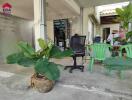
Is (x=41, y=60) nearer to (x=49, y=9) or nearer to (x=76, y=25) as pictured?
(x=49, y=9)

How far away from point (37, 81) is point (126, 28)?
13.0 ft

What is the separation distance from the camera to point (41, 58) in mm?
3102

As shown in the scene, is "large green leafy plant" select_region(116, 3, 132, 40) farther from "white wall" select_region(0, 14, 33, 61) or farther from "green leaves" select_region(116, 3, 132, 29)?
"white wall" select_region(0, 14, 33, 61)

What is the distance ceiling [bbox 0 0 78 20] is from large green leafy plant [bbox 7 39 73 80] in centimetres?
340

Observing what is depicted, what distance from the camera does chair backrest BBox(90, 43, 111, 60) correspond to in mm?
3934

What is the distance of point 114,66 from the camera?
4.19 feet

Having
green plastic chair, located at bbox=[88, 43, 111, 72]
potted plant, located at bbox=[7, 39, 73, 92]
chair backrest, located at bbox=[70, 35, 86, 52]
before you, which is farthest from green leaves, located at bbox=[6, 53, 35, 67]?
green plastic chair, located at bbox=[88, 43, 111, 72]

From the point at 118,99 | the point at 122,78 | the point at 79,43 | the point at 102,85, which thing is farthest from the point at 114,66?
the point at 79,43

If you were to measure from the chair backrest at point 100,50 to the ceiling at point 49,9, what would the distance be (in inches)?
109

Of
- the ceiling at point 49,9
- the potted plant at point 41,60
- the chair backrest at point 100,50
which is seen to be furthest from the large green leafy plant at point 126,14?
the potted plant at point 41,60

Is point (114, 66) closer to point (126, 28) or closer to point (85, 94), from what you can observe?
point (85, 94)

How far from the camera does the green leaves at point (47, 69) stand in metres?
2.81

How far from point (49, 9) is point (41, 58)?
15.8 feet

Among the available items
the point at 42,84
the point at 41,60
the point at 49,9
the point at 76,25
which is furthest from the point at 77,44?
the point at 76,25
